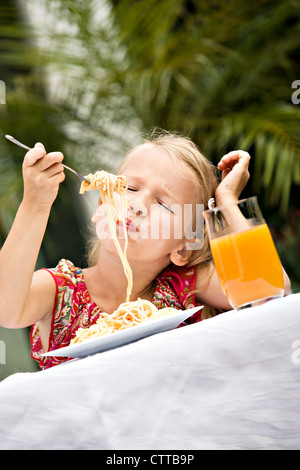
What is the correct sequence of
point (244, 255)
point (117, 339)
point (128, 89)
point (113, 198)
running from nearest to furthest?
point (117, 339) → point (244, 255) → point (113, 198) → point (128, 89)

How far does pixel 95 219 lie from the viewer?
4.20ft

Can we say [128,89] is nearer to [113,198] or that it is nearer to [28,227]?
[113,198]

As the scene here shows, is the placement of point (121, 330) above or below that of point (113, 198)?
below

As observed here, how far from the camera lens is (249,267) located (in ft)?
2.58

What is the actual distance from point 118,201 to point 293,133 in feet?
5.02

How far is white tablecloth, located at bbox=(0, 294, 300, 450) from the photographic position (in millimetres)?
572

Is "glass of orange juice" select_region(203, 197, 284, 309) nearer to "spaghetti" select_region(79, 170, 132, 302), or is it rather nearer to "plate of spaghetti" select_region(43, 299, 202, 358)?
"plate of spaghetti" select_region(43, 299, 202, 358)

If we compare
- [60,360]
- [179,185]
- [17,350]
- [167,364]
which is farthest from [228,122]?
[167,364]

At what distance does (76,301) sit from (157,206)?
306 mm

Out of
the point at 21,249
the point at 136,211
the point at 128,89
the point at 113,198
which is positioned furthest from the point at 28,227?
the point at 128,89

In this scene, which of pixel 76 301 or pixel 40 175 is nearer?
pixel 40 175

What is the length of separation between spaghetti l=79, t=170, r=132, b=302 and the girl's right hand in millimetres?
115

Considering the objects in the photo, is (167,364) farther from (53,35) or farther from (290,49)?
(290,49)

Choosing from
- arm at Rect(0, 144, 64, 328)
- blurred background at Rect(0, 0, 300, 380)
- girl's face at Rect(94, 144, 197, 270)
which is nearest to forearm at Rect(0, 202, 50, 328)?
arm at Rect(0, 144, 64, 328)
